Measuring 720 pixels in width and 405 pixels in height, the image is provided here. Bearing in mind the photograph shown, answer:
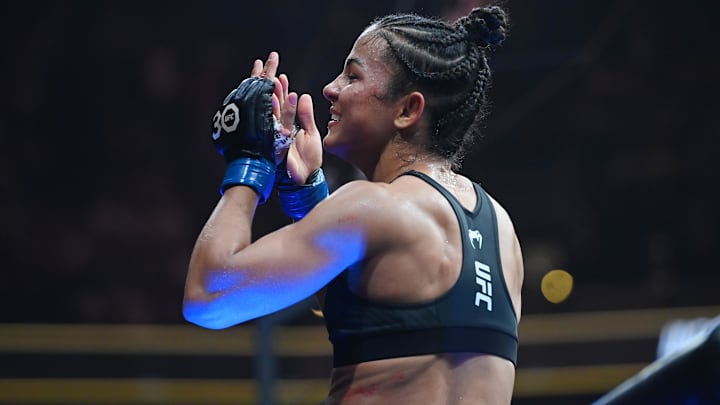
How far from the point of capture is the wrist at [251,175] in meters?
1.70

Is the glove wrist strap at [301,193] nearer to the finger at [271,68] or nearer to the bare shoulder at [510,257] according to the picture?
the finger at [271,68]

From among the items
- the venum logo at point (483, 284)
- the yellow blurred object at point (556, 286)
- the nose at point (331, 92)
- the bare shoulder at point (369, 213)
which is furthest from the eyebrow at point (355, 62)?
the yellow blurred object at point (556, 286)

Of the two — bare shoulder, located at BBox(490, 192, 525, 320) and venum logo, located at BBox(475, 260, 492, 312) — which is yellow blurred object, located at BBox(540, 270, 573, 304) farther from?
venum logo, located at BBox(475, 260, 492, 312)

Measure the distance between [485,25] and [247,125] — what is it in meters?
0.49

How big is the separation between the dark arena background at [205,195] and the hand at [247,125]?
3514 millimetres

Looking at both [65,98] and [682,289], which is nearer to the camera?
[682,289]

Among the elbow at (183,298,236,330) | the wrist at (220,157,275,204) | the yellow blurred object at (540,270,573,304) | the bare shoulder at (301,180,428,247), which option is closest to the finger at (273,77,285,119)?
the wrist at (220,157,275,204)

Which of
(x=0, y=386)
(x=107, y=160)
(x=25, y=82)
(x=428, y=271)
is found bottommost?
(x=428, y=271)

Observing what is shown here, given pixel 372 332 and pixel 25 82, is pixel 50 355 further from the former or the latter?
pixel 372 332

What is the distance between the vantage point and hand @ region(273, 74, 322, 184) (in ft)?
6.05

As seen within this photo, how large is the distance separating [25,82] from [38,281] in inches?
53.4

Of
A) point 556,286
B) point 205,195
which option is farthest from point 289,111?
point 205,195

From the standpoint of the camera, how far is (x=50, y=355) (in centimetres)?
529

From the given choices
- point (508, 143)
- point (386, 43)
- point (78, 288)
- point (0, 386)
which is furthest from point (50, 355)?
point (386, 43)
